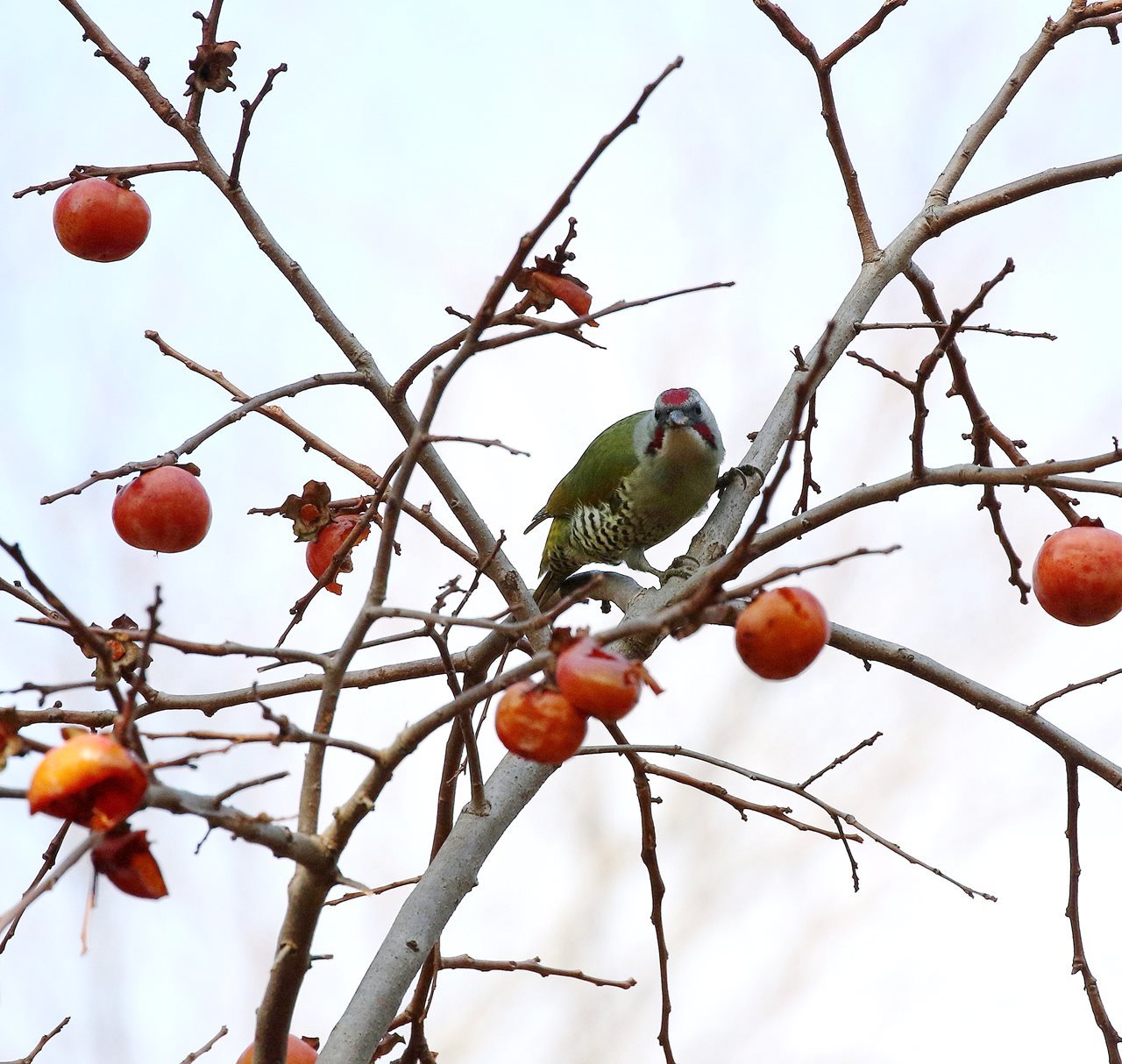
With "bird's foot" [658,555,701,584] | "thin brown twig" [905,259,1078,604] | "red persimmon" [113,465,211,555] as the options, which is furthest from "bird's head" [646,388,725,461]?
"red persimmon" [113,465,211,555]

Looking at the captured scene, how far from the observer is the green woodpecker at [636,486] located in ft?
15.1

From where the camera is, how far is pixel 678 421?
4.50 metres

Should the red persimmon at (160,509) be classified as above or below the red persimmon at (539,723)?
above

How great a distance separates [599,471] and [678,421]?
56 centimetres

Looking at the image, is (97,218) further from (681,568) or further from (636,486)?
(636,486)

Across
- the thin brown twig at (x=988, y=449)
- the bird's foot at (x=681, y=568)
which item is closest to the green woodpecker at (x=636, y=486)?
the bird's foot at (x=681, y=568)

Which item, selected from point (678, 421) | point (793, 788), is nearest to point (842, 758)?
point (793, 788)

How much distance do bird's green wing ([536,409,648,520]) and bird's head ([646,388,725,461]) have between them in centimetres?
17

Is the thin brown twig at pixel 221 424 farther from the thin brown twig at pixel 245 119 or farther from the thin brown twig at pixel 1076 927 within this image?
the thin brown twig at pixel 1076 927

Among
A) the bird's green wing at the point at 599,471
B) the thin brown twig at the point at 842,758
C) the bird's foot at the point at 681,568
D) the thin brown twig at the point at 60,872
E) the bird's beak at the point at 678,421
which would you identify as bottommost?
the thin brown twig at the point at 60,872

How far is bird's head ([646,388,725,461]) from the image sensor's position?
4.53 metres

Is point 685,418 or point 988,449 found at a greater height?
point 685,418

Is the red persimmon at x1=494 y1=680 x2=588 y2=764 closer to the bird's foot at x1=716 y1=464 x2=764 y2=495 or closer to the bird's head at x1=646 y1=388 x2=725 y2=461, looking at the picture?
the bird's foot at x1=716 y1=464 x2=764 y2=495

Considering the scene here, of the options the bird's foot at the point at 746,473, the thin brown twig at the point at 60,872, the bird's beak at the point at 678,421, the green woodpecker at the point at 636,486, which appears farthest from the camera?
the green woodpecker at the point at 636,486
